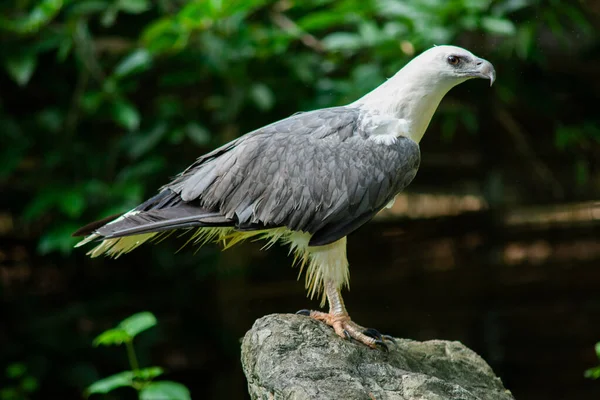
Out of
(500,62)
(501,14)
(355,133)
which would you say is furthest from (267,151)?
(500,62)

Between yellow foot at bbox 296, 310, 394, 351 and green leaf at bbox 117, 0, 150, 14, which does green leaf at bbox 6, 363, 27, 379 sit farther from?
yellow foot at bbox 296, 310, 394, 351

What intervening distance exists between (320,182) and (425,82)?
611mm

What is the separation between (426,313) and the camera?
5.54 meters

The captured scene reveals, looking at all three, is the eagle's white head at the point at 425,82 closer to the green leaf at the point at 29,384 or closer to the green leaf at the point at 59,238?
the green leaf at the point at 59,238

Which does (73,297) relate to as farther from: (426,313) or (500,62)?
(500,62)

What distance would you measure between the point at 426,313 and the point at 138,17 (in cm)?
305

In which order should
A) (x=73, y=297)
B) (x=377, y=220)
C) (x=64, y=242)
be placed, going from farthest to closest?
1. (x=377, y=220)
2. (x=73, y=297)
3. (x=64, y=242)

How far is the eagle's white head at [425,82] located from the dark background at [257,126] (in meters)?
1.24

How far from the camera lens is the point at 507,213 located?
5555 mm

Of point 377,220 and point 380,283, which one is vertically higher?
point 377,220

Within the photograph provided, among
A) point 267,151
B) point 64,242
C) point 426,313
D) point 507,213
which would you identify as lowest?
point 426,313

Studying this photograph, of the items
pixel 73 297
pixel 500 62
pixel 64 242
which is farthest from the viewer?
pixel 73 297

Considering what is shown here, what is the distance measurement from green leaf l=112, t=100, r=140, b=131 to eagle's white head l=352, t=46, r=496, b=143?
1.66 meters

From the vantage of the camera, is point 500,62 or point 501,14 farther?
point 500,62
